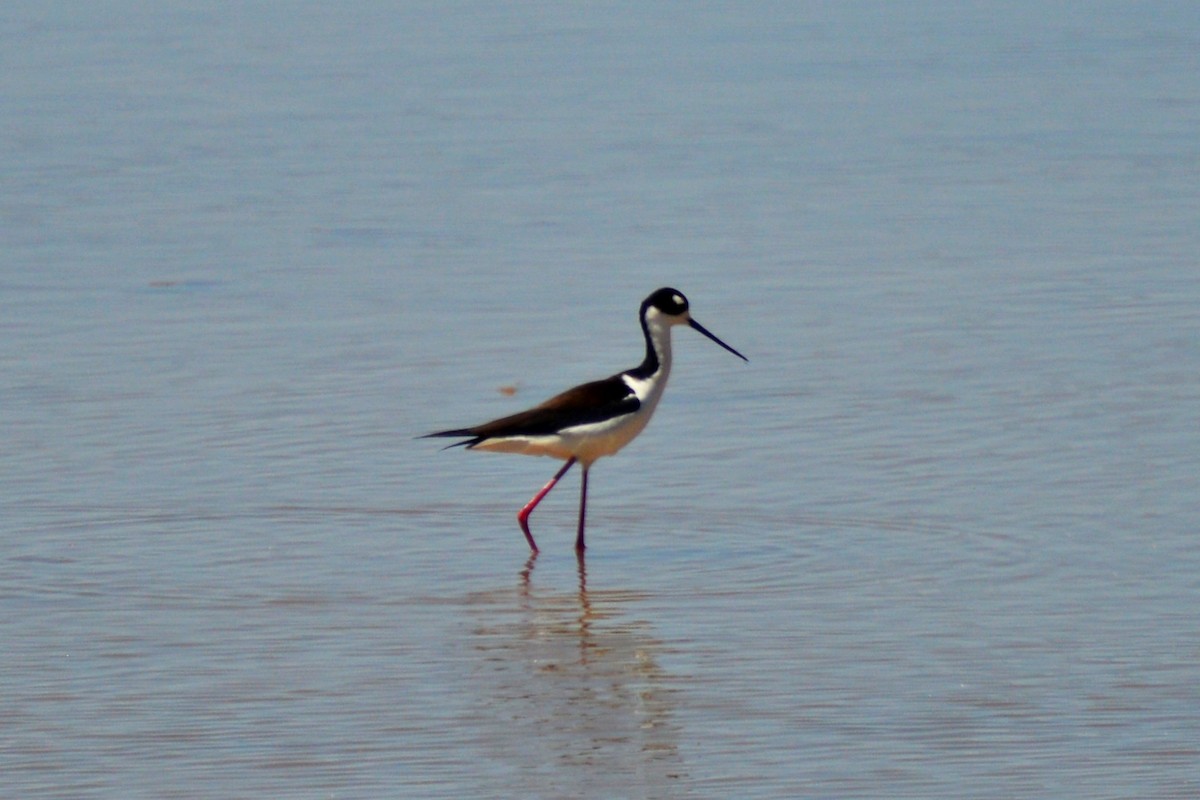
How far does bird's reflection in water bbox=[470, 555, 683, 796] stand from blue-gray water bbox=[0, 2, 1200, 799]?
18 mm

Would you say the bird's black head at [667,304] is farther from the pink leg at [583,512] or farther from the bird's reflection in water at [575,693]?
the bird's reflection in water at [575,693]

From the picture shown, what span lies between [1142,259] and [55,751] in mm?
7995

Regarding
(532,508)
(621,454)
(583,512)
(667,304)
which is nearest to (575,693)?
(583,512)

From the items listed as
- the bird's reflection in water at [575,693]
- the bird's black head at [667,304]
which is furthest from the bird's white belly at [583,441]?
the bird's reflection in water at [575,693]

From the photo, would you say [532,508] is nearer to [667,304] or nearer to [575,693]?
[667,304]

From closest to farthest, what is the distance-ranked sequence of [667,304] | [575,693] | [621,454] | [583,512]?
1. [575,693]
2. [583,512]
3. [667,304]
4. [621,454]

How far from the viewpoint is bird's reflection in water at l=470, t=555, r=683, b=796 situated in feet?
17.9

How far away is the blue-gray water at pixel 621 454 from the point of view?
5.75 m

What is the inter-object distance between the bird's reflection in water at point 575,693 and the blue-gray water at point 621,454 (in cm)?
2

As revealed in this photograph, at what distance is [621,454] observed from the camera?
30.9ft

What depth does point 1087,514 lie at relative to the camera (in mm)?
7918

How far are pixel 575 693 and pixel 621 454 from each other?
3294 millimetres

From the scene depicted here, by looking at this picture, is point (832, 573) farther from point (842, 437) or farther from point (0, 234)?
point (0, 234)

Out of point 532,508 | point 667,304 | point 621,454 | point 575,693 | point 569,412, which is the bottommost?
point 621,454
